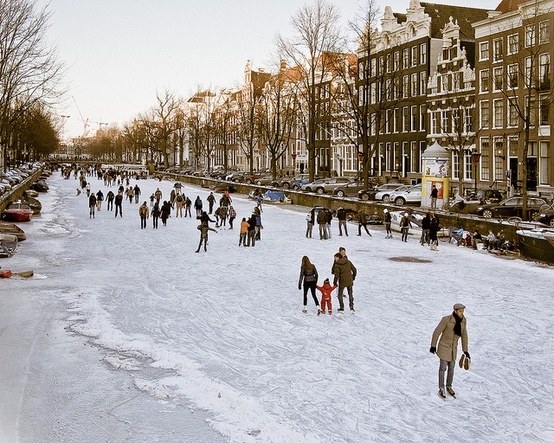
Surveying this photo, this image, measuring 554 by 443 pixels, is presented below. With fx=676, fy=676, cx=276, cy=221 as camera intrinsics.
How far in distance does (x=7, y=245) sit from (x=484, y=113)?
129 ft

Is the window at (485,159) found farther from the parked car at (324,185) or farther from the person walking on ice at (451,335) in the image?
the person walking on ice at (451,335)

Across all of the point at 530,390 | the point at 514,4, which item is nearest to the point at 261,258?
the point at 530,390

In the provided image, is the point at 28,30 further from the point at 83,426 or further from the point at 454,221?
the point at 83,426

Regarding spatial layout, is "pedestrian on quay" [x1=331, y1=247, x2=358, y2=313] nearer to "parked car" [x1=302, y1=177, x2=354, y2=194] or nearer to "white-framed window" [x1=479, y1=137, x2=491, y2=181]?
"white-framed window" [x1=479, y1=137, x2=491, y2=181]

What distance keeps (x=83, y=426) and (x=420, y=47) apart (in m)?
60.3

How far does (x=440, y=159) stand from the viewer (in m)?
38.6

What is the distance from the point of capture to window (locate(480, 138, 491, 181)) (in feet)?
173

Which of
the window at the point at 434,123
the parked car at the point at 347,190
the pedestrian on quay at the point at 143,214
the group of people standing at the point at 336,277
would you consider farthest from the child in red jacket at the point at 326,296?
the window at the point at 434,123

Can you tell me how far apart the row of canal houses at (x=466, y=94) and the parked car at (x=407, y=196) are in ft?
14.2

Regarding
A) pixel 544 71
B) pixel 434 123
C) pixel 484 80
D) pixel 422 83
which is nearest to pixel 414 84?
pixel 422 83

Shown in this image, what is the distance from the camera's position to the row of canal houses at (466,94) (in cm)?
4647

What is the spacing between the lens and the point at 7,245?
26.0 m

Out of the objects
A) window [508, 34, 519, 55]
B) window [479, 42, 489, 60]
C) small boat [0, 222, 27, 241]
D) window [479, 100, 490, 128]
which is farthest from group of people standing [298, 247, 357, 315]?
window [479, 42, 489, 60]

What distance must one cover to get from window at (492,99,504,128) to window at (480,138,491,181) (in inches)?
63.6
